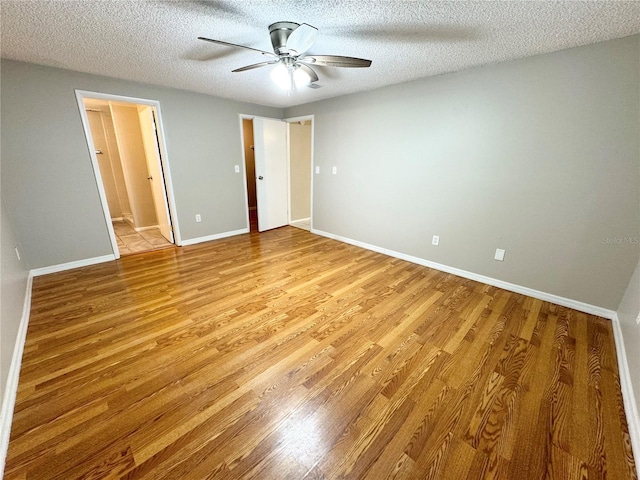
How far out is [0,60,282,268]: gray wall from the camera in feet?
8.11

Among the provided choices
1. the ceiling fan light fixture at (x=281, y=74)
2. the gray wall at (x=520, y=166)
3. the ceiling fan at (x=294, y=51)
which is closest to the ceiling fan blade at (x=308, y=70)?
the ceiling fan at (x=294, y=51)

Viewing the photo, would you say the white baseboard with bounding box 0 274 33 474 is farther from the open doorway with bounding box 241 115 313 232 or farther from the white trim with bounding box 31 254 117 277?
Result: the open doorway with bounding box 241 115 313 232

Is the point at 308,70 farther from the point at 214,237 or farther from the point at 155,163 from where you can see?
the point at 214,237

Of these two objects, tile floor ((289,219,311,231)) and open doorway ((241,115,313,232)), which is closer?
open doorway ((241,115,313,232))

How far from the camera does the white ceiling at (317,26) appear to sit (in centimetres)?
150

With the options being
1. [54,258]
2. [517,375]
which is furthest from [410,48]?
[54,258]

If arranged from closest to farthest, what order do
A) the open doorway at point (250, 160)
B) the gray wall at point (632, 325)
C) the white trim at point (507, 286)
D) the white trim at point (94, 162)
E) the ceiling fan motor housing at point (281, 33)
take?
the gray wall at point (632, 325), the ceiling fan motor housing at point (281, 33), the white trim at point (507, 286), the white trim at point (94, 162), the open doorway at point (250, 160)

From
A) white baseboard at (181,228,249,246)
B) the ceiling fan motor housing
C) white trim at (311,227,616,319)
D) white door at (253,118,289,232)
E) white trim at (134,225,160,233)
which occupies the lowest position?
white trim at (134,225,160,233)

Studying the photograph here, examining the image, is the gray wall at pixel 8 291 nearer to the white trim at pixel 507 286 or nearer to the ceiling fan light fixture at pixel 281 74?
the ceiling fan light fixture at pixel 281 74

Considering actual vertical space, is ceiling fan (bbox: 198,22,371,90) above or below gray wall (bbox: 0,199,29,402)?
above

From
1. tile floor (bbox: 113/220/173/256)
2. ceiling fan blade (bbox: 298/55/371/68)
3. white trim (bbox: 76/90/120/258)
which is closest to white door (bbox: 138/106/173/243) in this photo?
tile floor (bbox: 113/220/173/256)

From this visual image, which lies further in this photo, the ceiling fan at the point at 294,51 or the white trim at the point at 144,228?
the white trim at the point at 144,228

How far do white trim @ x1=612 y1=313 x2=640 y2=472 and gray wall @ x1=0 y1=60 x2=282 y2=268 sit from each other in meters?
4.55

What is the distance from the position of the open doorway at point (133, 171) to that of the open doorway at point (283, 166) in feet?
4.30
